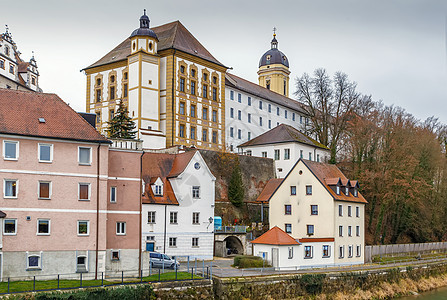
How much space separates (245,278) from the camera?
34688 millimetres

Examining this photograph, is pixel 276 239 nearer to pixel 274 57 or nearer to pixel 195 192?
pixel 195 192

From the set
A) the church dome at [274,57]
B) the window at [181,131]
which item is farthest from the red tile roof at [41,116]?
the church dome at [274,57]

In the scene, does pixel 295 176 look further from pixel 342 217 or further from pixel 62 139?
pixel 62 139

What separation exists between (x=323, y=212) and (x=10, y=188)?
89.2 feet

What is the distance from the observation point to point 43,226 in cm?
3228

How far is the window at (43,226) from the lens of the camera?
32125mm

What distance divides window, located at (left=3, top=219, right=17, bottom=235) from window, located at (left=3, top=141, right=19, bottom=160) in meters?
3.62

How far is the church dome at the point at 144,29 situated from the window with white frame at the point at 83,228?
117 feet

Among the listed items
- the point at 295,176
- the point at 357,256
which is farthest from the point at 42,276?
the point at 357,256

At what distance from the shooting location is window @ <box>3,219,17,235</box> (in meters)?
31.2

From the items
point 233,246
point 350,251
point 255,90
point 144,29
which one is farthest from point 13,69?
point 350,251

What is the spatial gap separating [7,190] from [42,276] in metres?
5.34

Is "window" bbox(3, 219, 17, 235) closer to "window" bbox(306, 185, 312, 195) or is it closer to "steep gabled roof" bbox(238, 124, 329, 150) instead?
"window" bbox(306, 185, 312, 195)

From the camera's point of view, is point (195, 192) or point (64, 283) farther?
point (195, 192)
